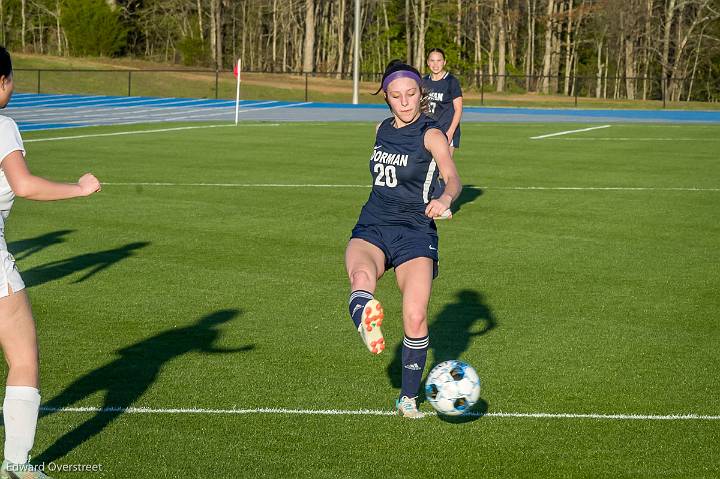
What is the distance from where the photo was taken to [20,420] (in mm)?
5098

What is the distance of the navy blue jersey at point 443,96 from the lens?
16.2 meters

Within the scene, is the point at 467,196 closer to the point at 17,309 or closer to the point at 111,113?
the point at 17,309

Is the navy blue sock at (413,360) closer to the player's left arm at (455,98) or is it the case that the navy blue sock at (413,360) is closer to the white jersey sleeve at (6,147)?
the white jersey sleeve at (6,147)

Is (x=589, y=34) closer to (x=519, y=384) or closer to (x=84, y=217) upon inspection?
(x=84, y=217)

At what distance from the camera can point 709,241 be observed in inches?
546

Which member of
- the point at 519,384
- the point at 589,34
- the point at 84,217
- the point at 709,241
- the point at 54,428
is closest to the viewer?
the point at 54,428

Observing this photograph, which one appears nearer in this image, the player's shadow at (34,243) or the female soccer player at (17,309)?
the female soccer player at (17,309)

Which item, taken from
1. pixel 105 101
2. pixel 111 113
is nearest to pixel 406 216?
pixel 111 113

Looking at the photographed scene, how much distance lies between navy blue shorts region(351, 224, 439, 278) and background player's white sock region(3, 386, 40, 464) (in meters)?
2.45

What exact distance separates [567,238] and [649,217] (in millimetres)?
2631

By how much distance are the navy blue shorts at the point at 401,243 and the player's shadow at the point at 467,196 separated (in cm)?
943

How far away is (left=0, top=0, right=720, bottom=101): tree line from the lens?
7644 cm

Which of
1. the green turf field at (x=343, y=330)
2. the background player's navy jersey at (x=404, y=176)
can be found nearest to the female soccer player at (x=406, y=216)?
the background player's navy jersey at (x=404, y=176)

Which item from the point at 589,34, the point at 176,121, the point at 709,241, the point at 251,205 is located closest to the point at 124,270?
the point at 251,205
